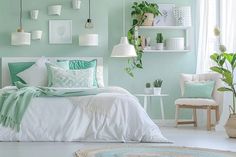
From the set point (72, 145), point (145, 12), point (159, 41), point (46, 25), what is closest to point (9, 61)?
point (46, 25)

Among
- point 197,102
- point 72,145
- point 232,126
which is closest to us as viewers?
point 72,145

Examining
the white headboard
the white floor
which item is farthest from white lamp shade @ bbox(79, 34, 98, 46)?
the white floor

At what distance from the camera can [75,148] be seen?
4480 mm

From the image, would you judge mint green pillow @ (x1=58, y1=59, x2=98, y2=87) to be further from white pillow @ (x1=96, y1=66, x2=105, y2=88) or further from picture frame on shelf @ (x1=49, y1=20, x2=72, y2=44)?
picture frame on shelf @ (x1=49, y1=20, x2=72, y2=44)

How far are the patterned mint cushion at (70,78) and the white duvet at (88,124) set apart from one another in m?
1.32

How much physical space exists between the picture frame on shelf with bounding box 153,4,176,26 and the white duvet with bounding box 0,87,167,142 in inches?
115

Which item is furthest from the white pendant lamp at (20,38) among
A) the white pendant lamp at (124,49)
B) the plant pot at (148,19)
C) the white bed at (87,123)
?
the white bed at (87,123)

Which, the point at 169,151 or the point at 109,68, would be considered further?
the point at 109,68

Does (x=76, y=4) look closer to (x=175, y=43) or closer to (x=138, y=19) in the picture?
(x=138, y=19)

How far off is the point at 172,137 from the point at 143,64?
7.00ft

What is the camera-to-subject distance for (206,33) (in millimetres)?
7305

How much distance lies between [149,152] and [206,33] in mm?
3541

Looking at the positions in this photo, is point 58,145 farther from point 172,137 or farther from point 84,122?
point 172,137

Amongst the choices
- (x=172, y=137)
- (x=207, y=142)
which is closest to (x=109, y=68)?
(x=172, y=137)
